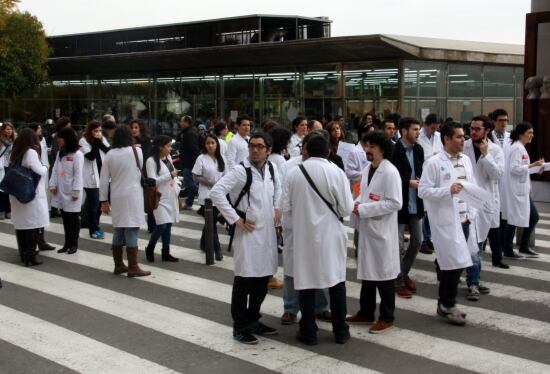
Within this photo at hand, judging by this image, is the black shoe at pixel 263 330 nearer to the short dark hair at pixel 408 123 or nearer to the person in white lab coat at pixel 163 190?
the short dark hair at pixel 408 123

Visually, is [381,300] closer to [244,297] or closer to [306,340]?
[306,340]

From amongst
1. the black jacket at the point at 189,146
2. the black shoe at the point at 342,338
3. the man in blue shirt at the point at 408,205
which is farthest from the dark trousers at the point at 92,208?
the black shoe at the point at 342,338

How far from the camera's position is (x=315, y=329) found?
6.50 metres

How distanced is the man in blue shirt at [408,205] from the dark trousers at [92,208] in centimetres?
554

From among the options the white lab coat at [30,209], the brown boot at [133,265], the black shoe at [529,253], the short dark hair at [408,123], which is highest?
the short dark hair at [408,123]

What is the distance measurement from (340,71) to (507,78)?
6270mm

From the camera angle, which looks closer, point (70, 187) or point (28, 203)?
point (28, 203)

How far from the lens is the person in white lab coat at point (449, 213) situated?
7.00 meters

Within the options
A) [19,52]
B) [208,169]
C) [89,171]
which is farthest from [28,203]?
[19,52]

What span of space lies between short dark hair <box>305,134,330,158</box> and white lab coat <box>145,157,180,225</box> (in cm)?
379

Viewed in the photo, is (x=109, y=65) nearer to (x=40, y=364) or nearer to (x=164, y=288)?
(x=164, y=288)

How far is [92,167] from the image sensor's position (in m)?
12.1

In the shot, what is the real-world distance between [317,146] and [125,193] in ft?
11.9

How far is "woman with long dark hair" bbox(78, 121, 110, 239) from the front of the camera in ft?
39.4
